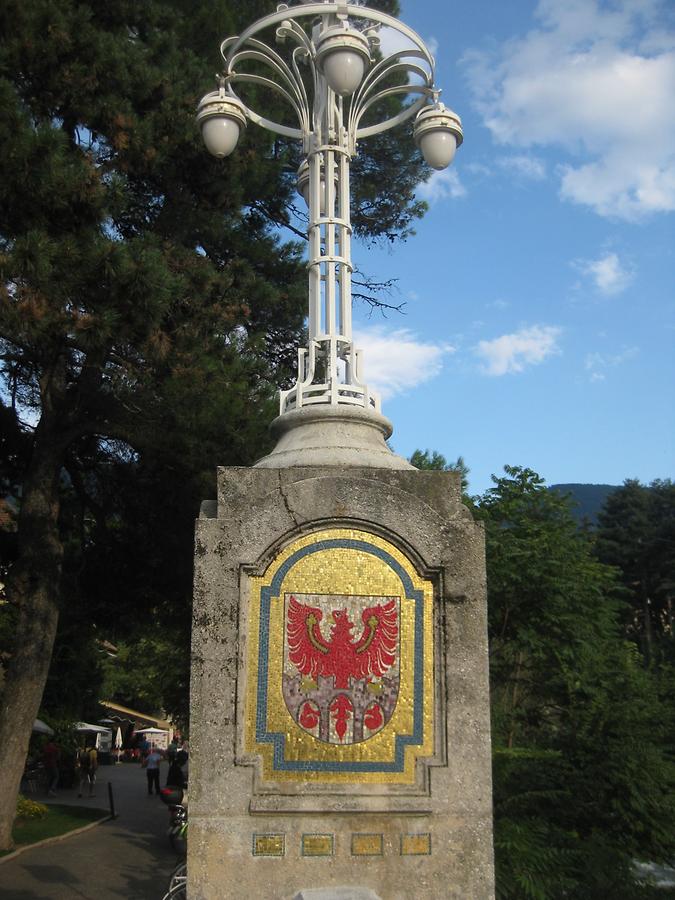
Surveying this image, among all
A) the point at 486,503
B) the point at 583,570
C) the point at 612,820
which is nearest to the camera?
Result: the point at 612,820

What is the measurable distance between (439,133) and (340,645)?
4.16 metres

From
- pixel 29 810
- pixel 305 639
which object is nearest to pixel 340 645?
pixel 305 639

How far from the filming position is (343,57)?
6.64 m

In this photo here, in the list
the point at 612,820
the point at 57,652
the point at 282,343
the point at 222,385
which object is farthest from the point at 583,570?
the point at 57,652

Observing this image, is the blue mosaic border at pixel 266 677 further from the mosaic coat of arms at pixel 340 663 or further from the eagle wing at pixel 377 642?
the eagle wing at pixel 377 642

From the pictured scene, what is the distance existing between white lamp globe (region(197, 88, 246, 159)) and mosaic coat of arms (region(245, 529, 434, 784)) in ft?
12.0

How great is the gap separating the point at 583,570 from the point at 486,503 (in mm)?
2693

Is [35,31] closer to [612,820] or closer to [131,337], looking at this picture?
[131,337]

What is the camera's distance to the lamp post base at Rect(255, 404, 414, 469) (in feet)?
→ 20.3

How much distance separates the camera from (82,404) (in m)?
14.0

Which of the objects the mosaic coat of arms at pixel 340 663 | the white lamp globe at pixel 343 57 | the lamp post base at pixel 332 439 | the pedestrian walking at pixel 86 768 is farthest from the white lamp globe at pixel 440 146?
the pedestrian walking at pixel 86 768

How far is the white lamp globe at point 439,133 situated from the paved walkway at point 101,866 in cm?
925

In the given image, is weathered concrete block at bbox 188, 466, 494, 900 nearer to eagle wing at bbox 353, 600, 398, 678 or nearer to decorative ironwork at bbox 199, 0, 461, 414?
eagle wing at bbox 353, 600, 398, 678

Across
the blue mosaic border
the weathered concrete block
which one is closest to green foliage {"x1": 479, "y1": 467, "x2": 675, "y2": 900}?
the weathered concrete block
